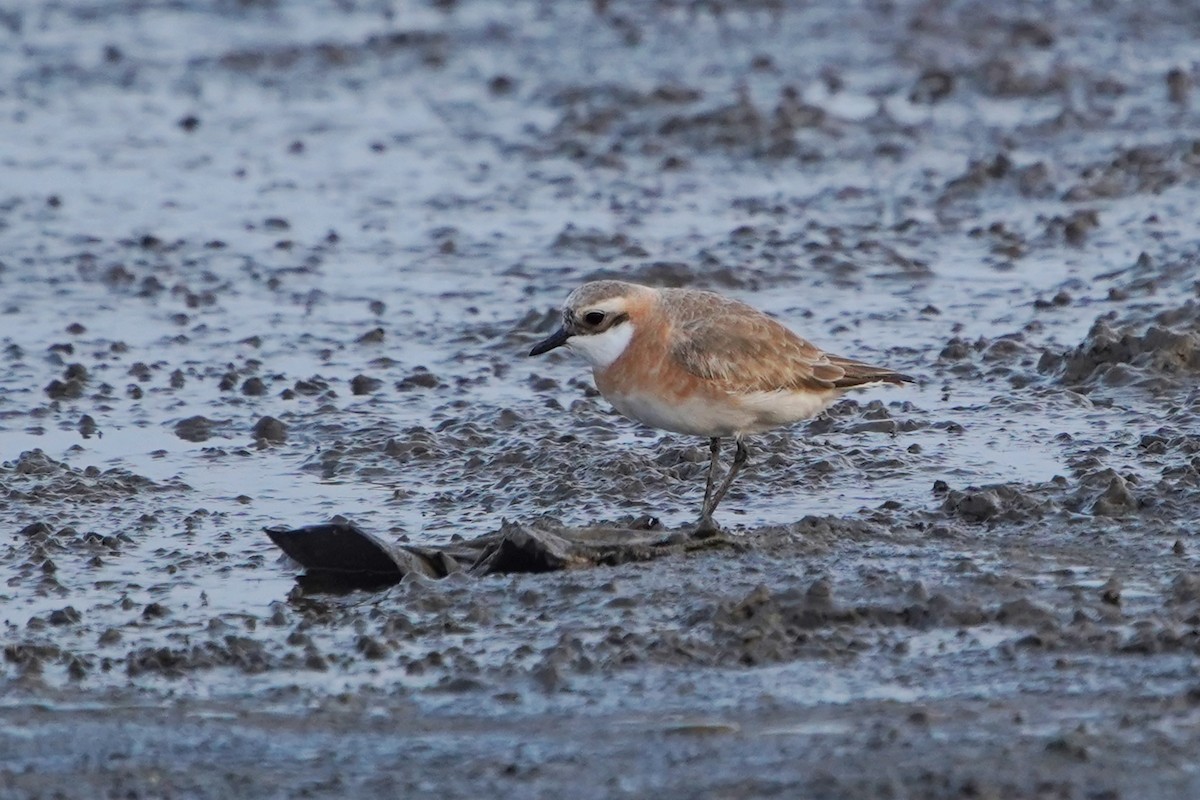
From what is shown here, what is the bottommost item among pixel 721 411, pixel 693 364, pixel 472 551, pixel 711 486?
pixel 472 551

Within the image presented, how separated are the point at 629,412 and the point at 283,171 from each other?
8.33 m

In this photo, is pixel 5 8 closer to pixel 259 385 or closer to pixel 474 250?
pixel 474 250

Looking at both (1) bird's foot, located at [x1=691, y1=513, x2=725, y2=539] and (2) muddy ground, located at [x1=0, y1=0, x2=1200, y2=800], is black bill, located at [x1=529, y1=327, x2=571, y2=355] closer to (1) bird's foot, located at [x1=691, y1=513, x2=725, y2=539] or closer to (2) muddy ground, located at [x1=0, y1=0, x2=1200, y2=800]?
(2) muddy ground, located at [x1=0, y1=0, x2=1200, y2=800]

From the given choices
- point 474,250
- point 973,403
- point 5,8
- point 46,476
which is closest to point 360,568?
point 46,476

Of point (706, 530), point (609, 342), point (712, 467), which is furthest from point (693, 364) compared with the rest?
point (706, 530)

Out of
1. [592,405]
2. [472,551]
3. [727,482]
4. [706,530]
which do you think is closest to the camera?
[472,551]

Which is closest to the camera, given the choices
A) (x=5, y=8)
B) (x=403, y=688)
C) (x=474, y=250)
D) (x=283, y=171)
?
(x=403, y=688)

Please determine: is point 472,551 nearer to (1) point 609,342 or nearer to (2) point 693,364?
(1) point 609,342

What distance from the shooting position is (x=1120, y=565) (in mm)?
7859

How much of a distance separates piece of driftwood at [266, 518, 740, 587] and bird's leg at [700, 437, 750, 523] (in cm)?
39

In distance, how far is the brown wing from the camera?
857cm

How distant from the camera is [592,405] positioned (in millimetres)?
10703

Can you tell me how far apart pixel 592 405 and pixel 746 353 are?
7.11 ft

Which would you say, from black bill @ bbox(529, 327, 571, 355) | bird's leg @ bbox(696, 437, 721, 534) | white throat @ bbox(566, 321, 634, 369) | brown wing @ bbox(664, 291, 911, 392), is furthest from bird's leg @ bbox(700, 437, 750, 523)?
black bill @ bbox(529, 327, 571, 355)
